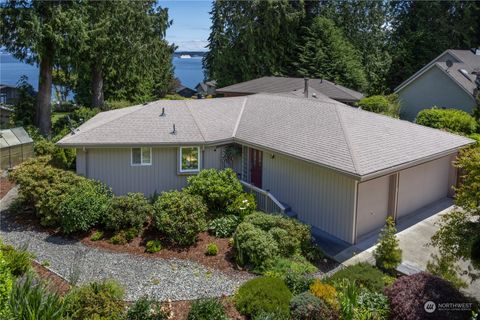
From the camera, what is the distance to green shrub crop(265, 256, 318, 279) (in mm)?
11391

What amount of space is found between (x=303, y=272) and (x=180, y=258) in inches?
146

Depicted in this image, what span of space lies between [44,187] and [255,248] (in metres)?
7.79

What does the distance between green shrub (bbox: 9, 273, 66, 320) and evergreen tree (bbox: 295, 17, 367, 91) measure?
137 ft

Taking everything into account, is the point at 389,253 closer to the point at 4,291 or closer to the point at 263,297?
the point at 263,297

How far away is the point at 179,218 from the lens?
13297 millimetres

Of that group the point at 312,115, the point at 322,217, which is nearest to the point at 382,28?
the point at 312,115

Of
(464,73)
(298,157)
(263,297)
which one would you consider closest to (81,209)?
(263,297)

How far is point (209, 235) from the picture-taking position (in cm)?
1414

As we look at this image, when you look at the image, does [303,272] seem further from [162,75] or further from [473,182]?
[162,75]

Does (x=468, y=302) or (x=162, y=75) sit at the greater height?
(x=162, y=75)

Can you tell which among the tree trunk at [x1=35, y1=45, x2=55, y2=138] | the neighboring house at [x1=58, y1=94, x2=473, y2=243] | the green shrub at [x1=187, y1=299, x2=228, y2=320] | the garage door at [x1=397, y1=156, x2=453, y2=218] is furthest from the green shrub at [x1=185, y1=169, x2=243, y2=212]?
the tree trunk at [x1=35, y1=45, x2=55, y2=138]

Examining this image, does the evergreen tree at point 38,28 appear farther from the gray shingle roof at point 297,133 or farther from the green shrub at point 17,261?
the green shrub at point 17,261

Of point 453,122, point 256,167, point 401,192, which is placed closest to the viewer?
point 401,192

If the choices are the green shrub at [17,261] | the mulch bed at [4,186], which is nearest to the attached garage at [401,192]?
the green shrub at [17,261]
